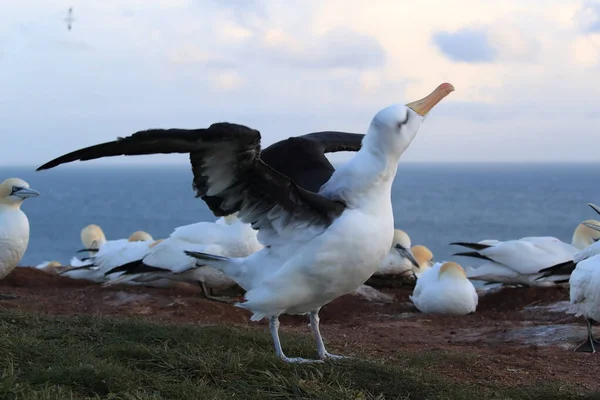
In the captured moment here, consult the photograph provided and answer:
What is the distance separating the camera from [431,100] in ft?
17.8

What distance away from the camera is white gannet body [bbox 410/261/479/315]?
9.71m

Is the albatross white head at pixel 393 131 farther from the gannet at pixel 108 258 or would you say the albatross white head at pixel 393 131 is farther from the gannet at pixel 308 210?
the gannet at pixel 108 258

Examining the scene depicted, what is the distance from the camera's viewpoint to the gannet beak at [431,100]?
535 centimetres

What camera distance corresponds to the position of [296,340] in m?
6.07

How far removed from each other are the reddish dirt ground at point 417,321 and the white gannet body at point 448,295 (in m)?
0.19

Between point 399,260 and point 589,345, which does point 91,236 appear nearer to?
point 399,260

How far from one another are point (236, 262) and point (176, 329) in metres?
0.75

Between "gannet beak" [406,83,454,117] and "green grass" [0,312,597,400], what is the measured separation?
1.65m

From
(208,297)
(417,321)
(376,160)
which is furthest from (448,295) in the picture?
(376,160)

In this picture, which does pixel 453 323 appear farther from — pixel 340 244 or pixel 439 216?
pixel 439 216

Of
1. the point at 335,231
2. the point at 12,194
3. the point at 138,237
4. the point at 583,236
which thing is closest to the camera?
the point at 335,231

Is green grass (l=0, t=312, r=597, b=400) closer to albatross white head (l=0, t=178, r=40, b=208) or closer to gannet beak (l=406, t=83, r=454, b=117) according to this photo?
gannet beak (l=406, t=83, r=454, b=117)

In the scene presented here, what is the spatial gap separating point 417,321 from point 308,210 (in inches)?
171

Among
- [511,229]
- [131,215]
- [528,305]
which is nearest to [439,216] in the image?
[511,229]
